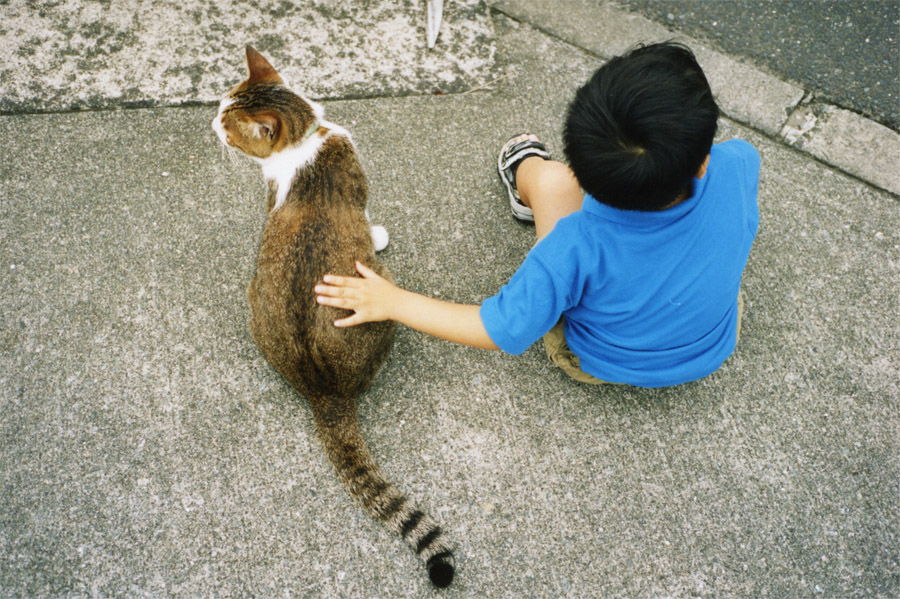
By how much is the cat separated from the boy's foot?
64cm

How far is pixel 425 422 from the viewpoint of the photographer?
1.94 m

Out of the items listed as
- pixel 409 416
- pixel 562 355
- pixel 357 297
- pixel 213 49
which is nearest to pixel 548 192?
pixel 562 355

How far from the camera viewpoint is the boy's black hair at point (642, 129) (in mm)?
1099

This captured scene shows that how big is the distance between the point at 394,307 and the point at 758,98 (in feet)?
7.02

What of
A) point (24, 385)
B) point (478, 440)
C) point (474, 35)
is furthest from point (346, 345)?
point (474, 35)

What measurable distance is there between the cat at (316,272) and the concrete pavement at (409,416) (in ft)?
0.44

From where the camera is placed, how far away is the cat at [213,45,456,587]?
5.32 ft

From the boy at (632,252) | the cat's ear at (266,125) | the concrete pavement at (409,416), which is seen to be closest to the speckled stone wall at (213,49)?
the concrete pavement at (409,416)

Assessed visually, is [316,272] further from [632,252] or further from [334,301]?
[632,252]

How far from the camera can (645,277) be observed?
1390 millimetres

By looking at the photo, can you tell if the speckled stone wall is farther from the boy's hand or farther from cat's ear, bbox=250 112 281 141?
the boy's hand

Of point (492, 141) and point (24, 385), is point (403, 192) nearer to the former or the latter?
point (492, 141)

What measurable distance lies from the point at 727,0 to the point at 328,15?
210 centimetres

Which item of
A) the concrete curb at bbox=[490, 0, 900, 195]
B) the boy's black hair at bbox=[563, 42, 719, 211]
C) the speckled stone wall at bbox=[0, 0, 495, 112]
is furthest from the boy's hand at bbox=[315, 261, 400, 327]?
the concrete curb at bbox=[490, 0, 900, 195]
